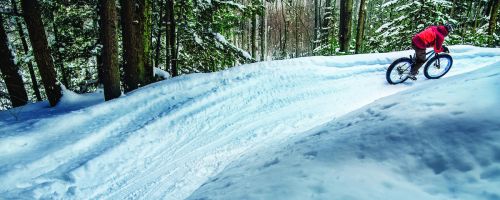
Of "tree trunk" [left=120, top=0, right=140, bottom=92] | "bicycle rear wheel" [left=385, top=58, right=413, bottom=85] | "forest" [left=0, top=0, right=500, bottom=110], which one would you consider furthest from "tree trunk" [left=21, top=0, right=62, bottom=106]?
"bicycle rear wheel" [left=385, top=58, right=413, bottom=85]

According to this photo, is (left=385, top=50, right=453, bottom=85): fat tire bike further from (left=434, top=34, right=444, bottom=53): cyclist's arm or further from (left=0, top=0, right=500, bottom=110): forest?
(left=0, top=0, right=500, bottom=110): forest

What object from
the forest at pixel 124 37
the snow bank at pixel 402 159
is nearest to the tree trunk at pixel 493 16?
the forest at pixel 124 37

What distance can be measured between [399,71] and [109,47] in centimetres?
730

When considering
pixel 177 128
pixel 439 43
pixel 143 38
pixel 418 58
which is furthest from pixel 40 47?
pixel 439 43

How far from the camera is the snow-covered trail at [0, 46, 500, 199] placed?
15.2 ft

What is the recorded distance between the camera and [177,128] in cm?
631

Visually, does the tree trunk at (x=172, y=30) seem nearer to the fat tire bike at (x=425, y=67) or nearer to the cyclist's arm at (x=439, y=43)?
the fat tire bike at (x=425, y=67)

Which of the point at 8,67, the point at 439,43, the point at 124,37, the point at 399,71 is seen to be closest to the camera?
the point at 439,43

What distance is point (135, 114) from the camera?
6680 millimetres

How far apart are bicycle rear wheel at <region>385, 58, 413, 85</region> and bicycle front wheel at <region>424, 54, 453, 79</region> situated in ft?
1.99

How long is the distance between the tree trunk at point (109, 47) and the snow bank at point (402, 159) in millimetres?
5321

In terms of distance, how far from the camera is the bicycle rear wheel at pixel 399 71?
763 cm

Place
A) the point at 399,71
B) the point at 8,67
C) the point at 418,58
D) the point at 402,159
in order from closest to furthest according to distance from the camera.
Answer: the point at 402,159 < the point at 418,58 < the point at 399,71 < the point at 8,67

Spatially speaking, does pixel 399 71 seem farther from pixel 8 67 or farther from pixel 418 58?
pixel 8 67
